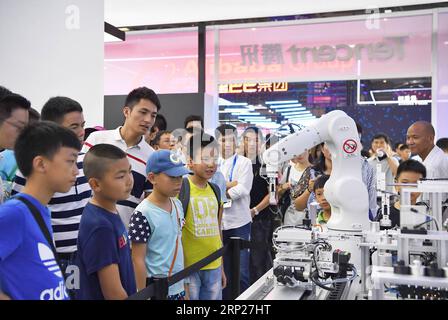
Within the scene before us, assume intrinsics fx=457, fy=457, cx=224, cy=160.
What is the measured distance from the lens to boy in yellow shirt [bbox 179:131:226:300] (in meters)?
2.55

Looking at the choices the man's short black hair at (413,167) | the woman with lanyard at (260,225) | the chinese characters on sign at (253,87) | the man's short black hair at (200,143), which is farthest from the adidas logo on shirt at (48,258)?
the chinese characters on sign at (253,87)

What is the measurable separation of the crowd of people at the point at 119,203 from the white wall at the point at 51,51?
1466 mm

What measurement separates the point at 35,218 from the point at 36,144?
0.82 ft

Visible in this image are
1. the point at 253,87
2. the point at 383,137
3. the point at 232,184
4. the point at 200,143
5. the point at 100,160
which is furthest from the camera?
the point at 253,87

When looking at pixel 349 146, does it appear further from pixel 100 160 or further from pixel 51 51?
pixel 51 51

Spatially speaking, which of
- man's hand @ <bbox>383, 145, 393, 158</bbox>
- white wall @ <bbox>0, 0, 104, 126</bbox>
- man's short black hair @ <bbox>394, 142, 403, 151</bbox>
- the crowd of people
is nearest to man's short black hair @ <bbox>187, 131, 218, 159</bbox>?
the crowd of people

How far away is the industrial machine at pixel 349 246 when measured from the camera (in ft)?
4.42

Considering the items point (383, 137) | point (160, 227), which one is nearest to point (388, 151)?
point (383, 137)

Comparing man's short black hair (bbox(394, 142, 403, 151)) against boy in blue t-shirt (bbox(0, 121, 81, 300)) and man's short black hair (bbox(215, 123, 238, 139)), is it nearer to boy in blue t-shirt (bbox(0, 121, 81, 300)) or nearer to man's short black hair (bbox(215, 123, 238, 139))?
man's short black hair (bbox(215, 123, 238, 139))

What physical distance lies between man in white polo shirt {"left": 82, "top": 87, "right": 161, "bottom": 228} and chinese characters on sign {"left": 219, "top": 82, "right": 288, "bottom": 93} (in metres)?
4.60

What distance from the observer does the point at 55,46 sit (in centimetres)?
406

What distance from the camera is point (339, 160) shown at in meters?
2.03
